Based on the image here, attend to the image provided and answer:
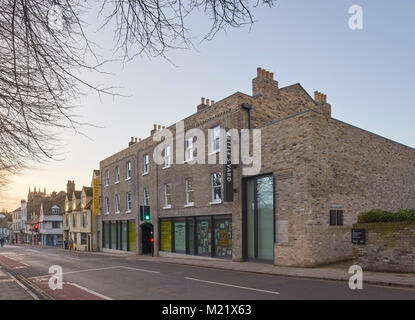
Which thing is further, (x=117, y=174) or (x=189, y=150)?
(x=117, y=174)

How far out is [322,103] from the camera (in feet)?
87.3

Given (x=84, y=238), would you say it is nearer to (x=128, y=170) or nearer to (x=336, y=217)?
(x=128, y=170)

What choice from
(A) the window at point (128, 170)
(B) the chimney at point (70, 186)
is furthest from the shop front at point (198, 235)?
(B) the chimney at point (70, 186)

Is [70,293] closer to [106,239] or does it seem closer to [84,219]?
[106,239]

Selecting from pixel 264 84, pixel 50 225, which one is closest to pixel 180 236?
pixel 264 84

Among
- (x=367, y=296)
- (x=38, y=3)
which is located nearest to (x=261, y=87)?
(x=367, y=296)

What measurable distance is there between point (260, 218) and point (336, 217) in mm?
3807

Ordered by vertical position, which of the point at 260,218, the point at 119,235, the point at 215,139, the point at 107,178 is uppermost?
the point at 215,139

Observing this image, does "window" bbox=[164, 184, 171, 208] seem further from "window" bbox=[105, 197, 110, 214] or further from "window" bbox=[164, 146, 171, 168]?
"window" bbox=[105, 197, 110, 214]

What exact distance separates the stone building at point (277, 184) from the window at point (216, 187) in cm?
6

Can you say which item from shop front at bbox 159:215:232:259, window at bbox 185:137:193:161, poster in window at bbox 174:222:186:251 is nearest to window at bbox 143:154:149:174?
shop front at bbox 159:215:232:259

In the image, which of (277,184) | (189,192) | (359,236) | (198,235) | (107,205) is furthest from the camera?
(107,205)

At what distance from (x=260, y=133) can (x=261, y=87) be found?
13.5 ft

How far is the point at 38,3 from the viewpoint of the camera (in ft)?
15.1
